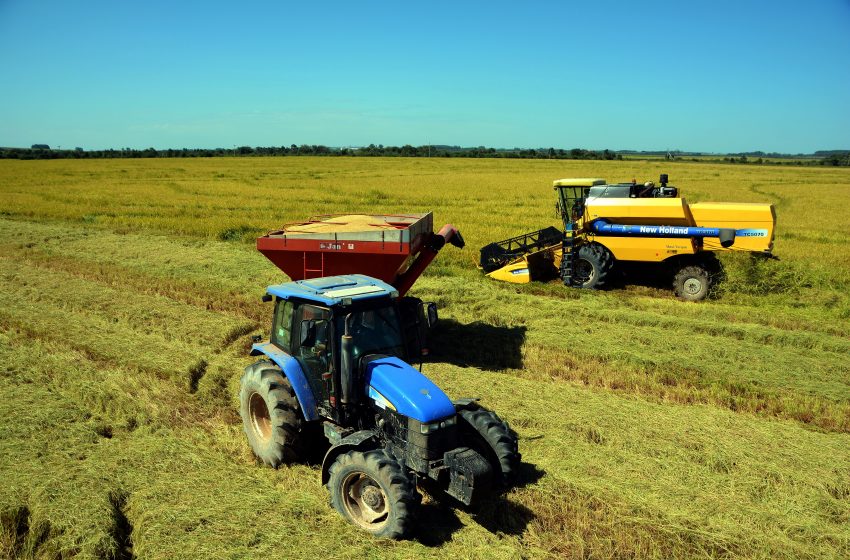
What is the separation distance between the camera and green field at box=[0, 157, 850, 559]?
493 cm

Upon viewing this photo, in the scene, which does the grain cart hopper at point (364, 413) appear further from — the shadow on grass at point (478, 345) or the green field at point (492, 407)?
the shadow on grass at point (478, 345)

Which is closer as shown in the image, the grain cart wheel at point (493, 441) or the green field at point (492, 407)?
the green field at point (492, 407)

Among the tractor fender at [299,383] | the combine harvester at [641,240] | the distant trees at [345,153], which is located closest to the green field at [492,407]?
the combine harvester at [641,240]

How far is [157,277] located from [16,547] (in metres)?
10.1

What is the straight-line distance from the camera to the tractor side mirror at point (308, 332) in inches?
208

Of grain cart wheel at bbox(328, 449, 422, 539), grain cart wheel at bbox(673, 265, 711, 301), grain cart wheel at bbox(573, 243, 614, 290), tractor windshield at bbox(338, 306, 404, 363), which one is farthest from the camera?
grain cart wheel at bbox(573, 243, 614, 290)

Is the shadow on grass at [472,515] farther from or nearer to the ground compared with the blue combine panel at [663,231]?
nearer to the ground

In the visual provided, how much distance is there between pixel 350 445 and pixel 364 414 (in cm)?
49

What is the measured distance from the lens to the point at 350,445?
5.09 metres

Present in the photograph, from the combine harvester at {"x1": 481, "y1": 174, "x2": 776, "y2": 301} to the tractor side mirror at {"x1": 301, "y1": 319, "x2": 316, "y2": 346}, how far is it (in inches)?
345

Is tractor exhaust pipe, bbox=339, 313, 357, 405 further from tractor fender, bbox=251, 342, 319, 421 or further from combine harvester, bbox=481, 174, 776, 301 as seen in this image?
combine harvester, bbox=481, 174, 776, 301

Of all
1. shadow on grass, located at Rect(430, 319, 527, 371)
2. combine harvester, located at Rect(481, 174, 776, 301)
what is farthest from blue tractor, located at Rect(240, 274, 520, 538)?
combine harvester, located at Rect(481, 174, 776, 301)

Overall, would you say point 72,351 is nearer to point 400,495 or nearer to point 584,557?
point 400,495

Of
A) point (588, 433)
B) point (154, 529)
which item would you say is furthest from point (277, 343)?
point (588, 433)
